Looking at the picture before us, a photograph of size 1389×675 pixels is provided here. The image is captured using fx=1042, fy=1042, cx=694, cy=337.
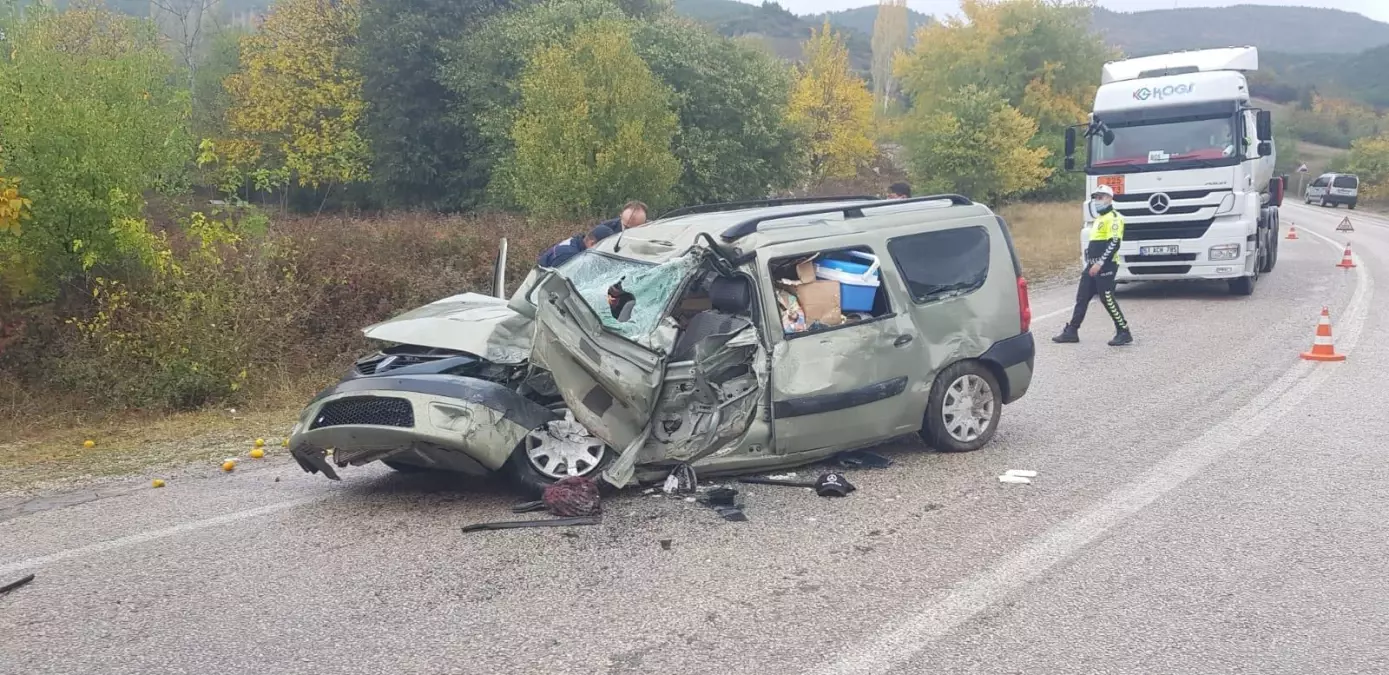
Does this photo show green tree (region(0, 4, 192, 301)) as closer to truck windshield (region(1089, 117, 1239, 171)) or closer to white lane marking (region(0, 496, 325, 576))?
white lane marking (region(0, 496, 325, 576))

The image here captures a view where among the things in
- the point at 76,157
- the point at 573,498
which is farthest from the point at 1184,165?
the point at 76,157

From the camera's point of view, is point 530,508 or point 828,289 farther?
point 828,289

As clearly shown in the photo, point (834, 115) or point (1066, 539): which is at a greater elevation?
point (834, 115)

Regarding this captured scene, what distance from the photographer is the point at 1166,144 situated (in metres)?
15.4

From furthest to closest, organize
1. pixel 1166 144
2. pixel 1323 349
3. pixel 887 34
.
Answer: pixel 887 34 < pixel 1166 144 < pixel 1323 349

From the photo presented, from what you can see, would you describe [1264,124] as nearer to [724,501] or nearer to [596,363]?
[724,501]

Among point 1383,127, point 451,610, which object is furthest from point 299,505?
point 1383,127

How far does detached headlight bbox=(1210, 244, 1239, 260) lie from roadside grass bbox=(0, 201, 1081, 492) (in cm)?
1041

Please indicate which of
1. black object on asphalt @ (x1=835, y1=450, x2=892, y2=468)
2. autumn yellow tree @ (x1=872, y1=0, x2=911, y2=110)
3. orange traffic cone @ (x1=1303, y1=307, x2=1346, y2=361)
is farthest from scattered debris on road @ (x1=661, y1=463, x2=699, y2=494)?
autumn yellow tree @ (x1=872, y1=0, x2=911, y2=110)

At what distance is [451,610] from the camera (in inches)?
171

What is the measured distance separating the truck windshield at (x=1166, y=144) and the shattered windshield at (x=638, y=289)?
11.7m

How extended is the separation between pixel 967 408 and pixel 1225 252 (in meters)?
10.3

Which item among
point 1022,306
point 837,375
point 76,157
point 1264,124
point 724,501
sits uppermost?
point 76,157

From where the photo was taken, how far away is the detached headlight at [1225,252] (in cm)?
1504
